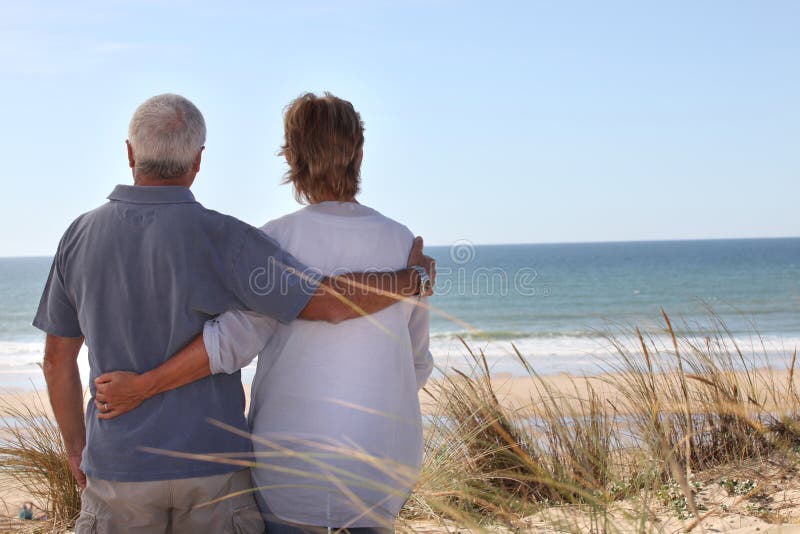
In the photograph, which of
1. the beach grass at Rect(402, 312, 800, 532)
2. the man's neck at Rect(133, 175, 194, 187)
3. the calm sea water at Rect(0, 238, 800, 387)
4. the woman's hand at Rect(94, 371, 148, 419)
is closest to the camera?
the woman's hand at Rect(94, 371, 148, 419)

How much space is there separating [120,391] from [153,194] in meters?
0.52

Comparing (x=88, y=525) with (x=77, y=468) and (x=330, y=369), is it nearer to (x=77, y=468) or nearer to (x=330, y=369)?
(x=77, y=468)

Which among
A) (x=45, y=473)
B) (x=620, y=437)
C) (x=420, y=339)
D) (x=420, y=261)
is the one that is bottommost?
(x=45, y=473)

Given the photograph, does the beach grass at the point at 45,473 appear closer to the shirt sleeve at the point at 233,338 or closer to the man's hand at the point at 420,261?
the shirt sleeve at the point at 233,338

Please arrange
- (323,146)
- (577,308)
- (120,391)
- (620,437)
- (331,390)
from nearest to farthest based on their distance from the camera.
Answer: (120,391) < (331,390) < (323,146) < (620,437) < (577,308)

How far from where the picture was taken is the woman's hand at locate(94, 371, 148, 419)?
1.95 metres

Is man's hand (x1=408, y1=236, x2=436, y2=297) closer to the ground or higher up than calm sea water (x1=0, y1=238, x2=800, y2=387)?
higher up

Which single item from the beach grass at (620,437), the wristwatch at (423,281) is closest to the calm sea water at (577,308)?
the wristwatch at (423,281)

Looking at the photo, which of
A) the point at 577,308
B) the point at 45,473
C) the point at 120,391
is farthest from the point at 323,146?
the point at 577,308

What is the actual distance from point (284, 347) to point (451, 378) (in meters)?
1.89

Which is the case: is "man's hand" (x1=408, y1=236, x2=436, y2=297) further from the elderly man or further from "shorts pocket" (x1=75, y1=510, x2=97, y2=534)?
"shorts pocket" (x1=75, y1=510, x2=97, y2=534)

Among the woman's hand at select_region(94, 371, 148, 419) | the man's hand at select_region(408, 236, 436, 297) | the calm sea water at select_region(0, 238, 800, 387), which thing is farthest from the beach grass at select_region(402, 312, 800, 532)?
the woman's hand at select_region(94, 371, 148, 419)

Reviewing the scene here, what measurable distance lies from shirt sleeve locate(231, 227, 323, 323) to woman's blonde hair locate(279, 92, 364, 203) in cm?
27

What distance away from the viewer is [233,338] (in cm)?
201
